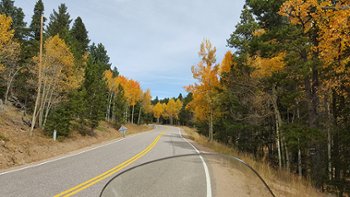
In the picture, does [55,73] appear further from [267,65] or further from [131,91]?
[131,91]

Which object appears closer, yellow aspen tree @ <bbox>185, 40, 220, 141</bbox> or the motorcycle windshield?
the motorcycle windshield

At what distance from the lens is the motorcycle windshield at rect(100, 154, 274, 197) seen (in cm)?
362

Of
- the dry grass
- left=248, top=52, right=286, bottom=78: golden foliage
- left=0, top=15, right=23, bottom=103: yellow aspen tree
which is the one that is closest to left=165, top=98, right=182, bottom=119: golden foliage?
left=0, top=15, right=23, bottom=103: yellow aspen tree

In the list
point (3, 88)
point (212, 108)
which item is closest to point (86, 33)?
point (3, 88)

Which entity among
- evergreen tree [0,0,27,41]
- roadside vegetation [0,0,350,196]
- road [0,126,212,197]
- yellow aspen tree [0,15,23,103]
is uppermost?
evergreen tree [0,0,27,41]

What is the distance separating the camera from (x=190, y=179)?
4.39 meters

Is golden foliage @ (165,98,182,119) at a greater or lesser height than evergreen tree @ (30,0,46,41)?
lesser

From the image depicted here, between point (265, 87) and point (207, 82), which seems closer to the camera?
point (265, 87)

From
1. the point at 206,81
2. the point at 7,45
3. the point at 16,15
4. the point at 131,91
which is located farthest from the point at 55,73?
the point at 131,91

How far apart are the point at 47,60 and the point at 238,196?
24372 millimetres

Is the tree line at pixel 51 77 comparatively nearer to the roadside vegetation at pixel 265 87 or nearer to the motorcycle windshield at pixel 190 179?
the roadside vegetation at pixel 265 87

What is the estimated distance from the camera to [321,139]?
12.4 meters

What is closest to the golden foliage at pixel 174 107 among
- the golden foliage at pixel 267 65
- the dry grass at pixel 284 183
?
the golden foliage at pixel 267 65

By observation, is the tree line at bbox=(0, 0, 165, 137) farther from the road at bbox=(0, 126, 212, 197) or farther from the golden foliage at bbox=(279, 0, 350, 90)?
the golden foliage at bbox=(279, 0, 350, 90)
